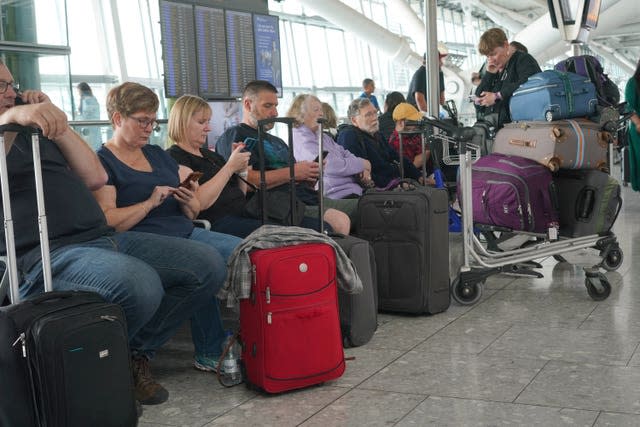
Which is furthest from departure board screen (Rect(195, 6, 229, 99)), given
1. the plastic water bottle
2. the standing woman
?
the standing woman

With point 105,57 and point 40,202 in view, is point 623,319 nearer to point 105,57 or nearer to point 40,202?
point 40,202

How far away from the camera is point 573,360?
3.10m

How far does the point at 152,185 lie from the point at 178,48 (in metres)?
2.05

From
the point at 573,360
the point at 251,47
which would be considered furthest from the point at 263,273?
the point at 251,47

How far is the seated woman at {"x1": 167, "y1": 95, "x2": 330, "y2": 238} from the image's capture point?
346 cm

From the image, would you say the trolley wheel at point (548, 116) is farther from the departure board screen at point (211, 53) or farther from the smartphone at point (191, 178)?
the smartphone at point (191, 178)

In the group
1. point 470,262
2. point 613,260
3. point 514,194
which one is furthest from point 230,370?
point 613,260

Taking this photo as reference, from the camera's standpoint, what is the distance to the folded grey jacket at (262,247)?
2.79 m

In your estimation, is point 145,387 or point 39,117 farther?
point 145,387

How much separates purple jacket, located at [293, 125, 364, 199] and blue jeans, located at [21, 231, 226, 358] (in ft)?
5.16

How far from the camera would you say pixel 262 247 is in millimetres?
2828

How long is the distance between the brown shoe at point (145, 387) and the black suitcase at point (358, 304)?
898 mm

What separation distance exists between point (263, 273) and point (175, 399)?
54cm

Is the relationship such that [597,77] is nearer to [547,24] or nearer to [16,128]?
[16,128]
